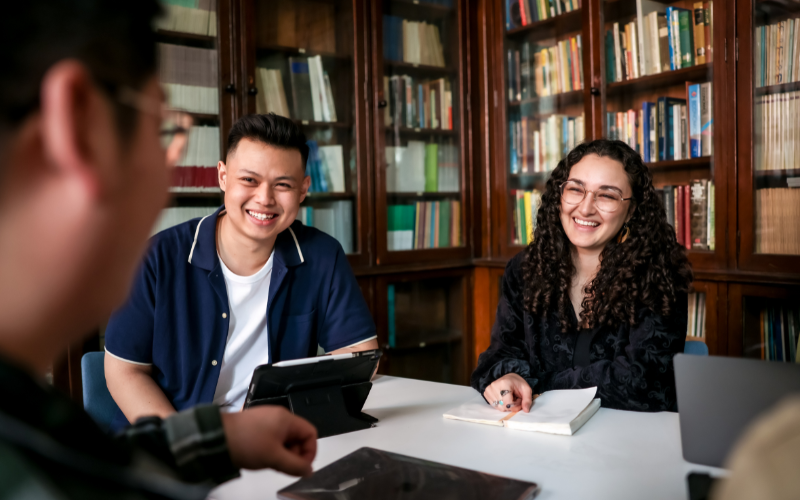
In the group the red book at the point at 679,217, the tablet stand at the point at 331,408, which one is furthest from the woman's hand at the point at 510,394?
the red book at the point at 679,217

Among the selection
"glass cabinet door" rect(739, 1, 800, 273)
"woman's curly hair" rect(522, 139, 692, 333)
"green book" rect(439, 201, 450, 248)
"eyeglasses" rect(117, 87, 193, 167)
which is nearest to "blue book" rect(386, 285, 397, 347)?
"green book" rect(439, 201, 450, 248)

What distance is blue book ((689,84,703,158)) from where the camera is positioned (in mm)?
2615

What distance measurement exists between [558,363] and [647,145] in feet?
4.98

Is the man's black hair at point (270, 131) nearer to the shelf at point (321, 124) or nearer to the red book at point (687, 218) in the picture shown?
the shelf at point (321, 124)

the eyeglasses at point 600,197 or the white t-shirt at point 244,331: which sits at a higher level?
the eyeglasses at point 600,197

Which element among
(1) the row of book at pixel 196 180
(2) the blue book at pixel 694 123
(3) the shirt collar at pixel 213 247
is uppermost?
(2) the blue book at pixel 694 123

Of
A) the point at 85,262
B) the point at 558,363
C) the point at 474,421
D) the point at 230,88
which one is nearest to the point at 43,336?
the point at 85,262

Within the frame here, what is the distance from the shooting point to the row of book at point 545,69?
3084mm

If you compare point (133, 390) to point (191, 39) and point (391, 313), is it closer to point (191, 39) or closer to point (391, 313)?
point (191, 39)

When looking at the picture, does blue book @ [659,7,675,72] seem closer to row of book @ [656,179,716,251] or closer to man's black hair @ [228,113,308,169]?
row of book @ [656,179,716,251]

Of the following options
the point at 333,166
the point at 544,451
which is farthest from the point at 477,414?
the point at 333,166

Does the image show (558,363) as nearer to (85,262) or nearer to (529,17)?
(85,262)

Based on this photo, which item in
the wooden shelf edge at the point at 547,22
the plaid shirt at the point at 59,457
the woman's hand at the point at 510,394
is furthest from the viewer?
the wooden shelf edge at the point at 547,22

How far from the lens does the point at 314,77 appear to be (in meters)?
2.95
